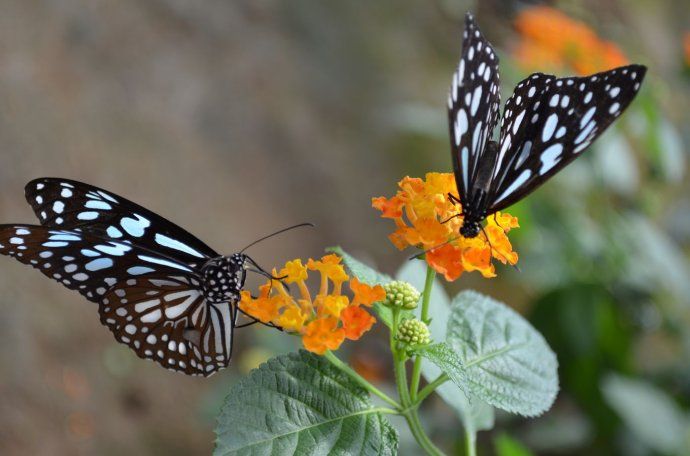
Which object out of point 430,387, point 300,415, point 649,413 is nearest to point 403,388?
point 430,387

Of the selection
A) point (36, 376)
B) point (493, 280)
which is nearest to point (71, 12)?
point (36, 376)

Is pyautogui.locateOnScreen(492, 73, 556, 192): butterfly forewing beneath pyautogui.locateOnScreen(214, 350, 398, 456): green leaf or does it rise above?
above

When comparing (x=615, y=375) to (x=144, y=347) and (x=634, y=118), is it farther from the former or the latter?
(x=144, y=347)

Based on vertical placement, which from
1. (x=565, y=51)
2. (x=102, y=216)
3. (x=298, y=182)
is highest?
(x=565, y=51)

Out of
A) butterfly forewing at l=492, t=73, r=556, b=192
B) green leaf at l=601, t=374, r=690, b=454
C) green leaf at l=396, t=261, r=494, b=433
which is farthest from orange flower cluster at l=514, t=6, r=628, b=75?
butterfly forewing at l=492, t=73, r=556, b=192

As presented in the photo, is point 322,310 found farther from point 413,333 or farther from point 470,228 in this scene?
point 470,228

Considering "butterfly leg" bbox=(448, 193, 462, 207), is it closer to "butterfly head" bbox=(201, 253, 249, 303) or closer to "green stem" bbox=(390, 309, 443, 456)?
"green stem" bbox=(390, 309, 443, 456)
